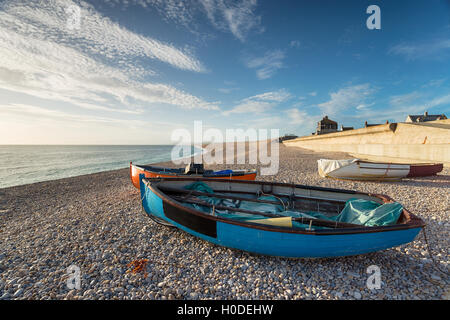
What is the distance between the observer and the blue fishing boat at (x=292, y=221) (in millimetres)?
3572

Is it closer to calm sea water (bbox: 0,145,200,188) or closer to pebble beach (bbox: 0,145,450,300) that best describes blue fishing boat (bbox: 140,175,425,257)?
pebble beach (bbox: 0,145,450,300)

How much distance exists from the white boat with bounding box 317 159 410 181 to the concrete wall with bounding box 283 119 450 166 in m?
6.05

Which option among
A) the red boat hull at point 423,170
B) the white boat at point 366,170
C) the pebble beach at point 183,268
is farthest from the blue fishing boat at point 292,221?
the red boat hull at point 423,170

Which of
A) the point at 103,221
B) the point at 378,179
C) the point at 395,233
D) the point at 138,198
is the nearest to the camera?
the point at 395,233

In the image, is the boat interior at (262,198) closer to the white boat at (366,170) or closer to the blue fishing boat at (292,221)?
the blue fishing boat at (292,221)

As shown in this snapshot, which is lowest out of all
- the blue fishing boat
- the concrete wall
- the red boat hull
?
the blue fishing boat

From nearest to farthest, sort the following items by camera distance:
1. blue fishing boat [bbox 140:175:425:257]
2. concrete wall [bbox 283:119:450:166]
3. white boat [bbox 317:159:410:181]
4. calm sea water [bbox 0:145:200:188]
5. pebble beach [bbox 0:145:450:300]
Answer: pebble beach [bbox 0:145:450:300] → blue fishing boat [bbox 140:175:425:257] → white boat [bbox 317:159:410:181] → concrete wall [bbox 283:119:450:166] → calm sea water [bbox 0:145:200:188]

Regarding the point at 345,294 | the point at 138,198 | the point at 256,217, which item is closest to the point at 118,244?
the point at 256,217

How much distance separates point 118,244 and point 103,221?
84.3 inches

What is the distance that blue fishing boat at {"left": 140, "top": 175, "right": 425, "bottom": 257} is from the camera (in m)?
3.57

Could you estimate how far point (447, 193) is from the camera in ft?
27.2

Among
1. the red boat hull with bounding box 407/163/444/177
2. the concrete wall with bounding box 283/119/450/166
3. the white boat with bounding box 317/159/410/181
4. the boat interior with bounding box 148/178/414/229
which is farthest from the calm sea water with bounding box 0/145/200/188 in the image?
the concrete wall with bounding box 283/119/450/166

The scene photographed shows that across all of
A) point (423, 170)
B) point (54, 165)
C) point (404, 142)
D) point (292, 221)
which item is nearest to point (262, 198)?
point (292, 221)
